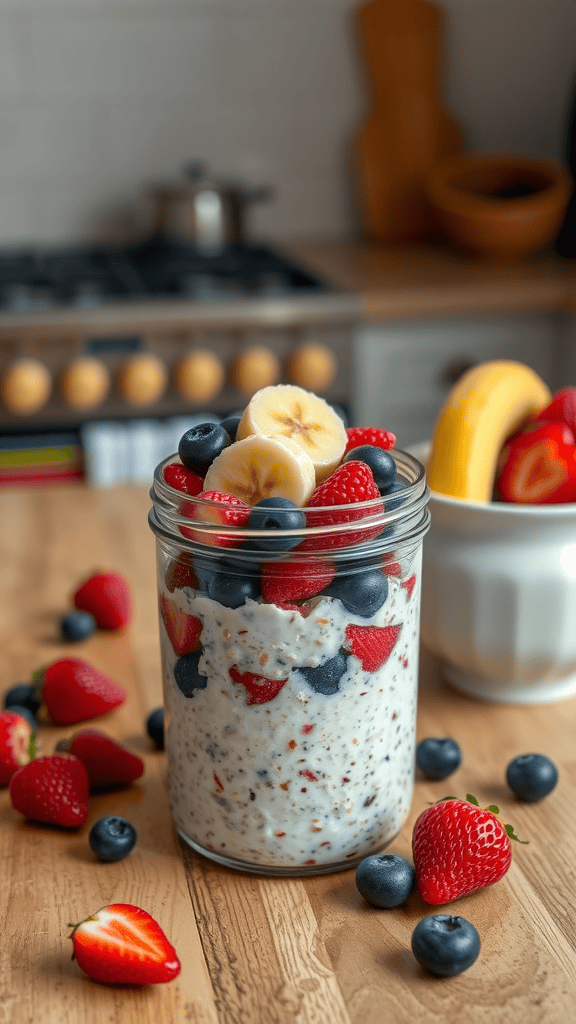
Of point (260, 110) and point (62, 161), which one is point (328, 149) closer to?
point (260, 110)

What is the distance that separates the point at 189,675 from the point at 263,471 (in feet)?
0.41

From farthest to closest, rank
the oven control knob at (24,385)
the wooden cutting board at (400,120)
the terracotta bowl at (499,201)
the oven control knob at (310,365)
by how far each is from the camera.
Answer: the wooden cutting board at (400,120)
the terracotta bowl at (499,201)
the oven control knob at (310,365)
the oven control knob at (24,385)

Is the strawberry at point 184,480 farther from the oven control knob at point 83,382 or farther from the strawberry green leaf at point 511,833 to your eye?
the oven control knob at point 83,382

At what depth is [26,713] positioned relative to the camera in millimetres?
751

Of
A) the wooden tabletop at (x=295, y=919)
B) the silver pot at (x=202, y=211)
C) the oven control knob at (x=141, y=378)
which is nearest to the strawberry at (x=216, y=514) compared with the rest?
the wooden tabletop at (x=295, y=919)

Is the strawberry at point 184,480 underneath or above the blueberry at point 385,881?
above

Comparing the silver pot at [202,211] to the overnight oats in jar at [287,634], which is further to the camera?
the silver pot at [202,211]

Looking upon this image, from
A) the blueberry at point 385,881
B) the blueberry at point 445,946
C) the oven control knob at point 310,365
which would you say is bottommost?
the oven control knob at point 310,365

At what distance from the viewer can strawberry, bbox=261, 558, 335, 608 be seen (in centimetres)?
54

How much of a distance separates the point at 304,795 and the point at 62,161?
2177 millimetres

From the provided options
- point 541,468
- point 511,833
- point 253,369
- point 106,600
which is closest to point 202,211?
point 253,369

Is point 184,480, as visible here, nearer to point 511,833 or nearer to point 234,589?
point 234,589

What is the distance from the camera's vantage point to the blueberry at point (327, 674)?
56 cm

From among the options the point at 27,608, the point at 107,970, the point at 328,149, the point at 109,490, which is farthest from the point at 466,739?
the point at 328,149
